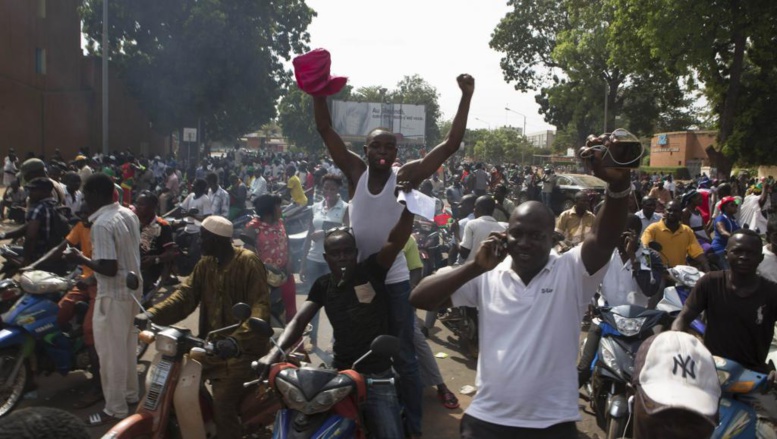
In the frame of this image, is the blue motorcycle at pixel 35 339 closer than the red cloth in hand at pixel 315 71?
No

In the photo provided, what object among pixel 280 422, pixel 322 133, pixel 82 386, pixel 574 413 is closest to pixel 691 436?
pixel 574 413

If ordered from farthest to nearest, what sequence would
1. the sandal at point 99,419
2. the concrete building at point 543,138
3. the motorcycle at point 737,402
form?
1. the concrete building at point 543,138
2. the sandal at point 99,419
3. the motorcycle at point 737,402

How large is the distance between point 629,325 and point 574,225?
398 centimetres

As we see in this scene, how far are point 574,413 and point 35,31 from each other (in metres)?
34.9

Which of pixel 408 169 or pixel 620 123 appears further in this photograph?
pixel 620 123

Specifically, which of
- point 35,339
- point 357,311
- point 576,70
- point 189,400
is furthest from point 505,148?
point 189,400

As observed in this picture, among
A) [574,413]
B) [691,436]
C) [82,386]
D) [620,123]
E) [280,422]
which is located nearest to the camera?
[691,436]

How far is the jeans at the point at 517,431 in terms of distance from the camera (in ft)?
8.29

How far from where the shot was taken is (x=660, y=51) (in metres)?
21.5

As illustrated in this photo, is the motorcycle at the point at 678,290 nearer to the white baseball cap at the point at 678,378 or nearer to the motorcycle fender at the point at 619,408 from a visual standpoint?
the motorcycle fender at the point at 619,408

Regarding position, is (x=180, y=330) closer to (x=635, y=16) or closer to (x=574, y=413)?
(x=574, y=413)

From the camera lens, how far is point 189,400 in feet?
12.7

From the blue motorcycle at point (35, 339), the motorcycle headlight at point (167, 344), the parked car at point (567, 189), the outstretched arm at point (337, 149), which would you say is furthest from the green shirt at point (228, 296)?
the parked car at point (567, 189)

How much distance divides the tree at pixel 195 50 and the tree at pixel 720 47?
56.6 feet
